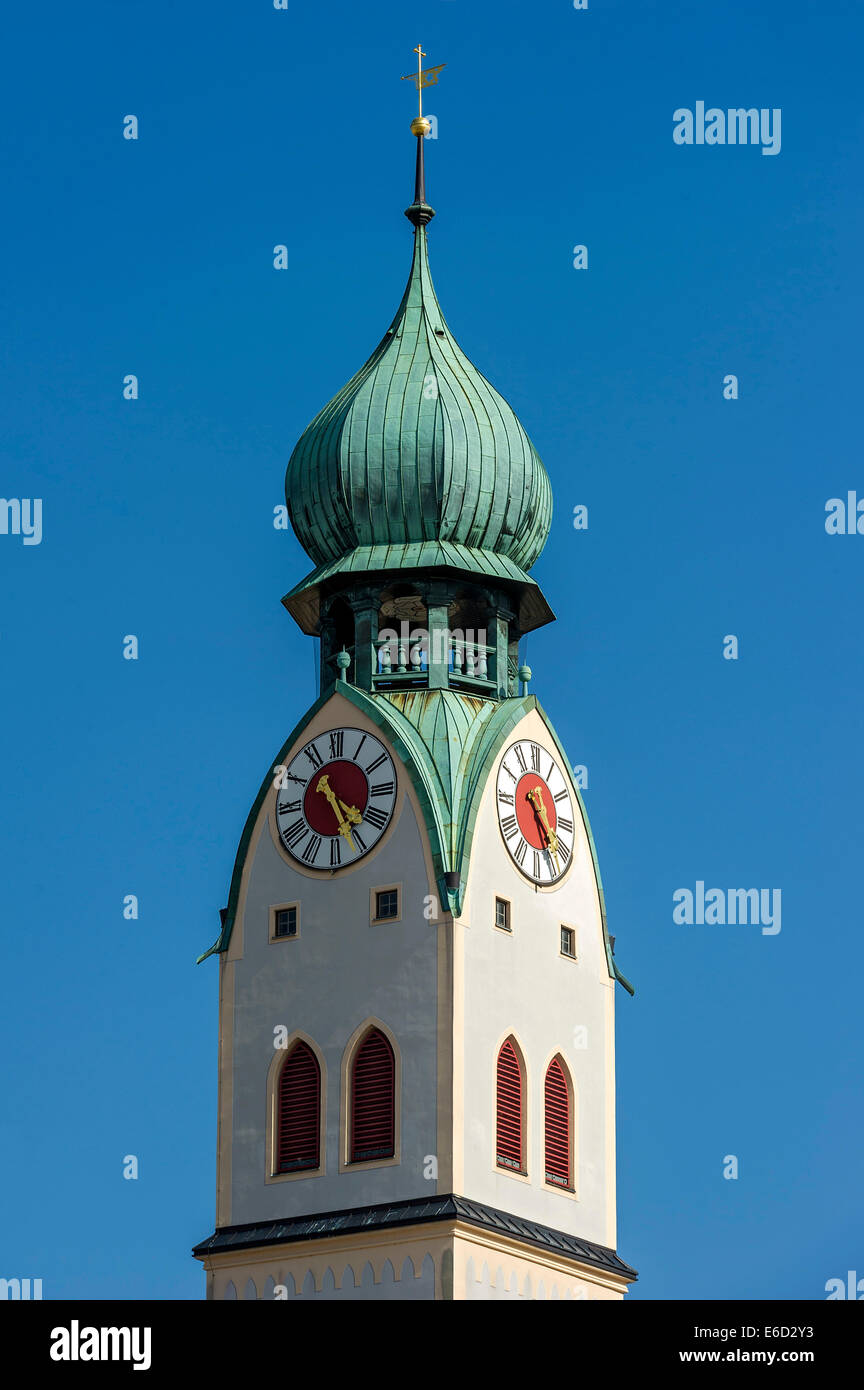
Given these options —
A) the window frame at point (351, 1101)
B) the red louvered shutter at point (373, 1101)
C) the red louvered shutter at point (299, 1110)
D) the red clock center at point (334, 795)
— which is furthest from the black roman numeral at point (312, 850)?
the red louvered shutter at point (373, 1101)

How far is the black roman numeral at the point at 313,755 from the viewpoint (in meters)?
58.6

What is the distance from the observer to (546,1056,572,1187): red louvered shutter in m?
57.2

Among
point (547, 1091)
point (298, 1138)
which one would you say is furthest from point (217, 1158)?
point (547, 1091)

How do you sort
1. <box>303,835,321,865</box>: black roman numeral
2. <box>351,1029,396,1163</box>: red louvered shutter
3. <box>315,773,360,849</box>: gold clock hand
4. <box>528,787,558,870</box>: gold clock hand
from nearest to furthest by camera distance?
1. <box>351,1029,396,1163</box>: red louvered shutter
2. <box>315,773,360,849</box>: gold clock hand
3. <box>303,835,321,865</box>: black roman numeral
4. <box>528,787,558,870</box>: gold clock hand

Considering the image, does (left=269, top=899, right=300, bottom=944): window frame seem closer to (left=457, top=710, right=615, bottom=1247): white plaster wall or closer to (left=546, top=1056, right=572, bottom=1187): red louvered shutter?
(left=457, top=710, right=615, bottom=1247): white plaster wall

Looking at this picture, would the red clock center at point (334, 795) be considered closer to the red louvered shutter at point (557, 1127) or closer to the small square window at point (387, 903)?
the small square window at point (387, 903)

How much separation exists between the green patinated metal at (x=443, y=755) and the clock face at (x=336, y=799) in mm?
347

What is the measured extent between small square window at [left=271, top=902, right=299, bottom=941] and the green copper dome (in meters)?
5.71

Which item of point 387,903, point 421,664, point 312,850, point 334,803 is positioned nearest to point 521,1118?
point 387,903

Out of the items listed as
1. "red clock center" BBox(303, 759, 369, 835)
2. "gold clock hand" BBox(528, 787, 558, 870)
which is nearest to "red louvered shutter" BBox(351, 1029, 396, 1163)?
"red clock center" BBox(303, 759, 369, 835)
